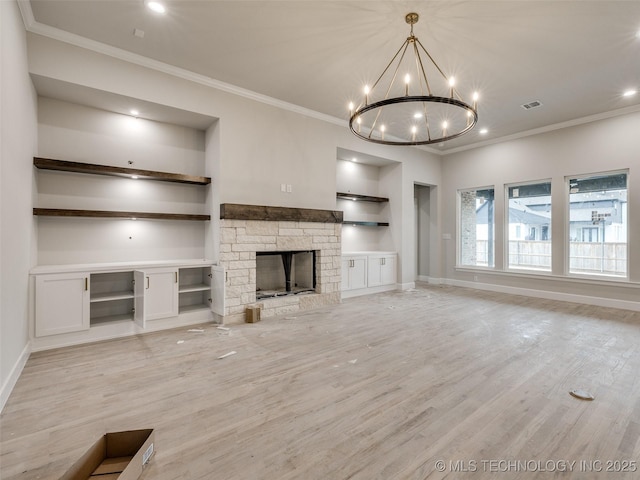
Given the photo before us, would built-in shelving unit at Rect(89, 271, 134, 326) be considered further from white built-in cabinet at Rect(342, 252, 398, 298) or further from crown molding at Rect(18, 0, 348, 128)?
white built-in cabinet at Rect(342, 252, 398, 298)

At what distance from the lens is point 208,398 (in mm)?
2379

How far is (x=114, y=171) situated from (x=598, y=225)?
7836 mm

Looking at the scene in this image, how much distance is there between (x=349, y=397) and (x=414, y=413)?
481mm

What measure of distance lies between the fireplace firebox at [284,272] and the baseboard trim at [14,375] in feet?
9.18

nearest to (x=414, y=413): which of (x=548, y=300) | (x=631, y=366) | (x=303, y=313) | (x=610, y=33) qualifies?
(x=631, y=366)

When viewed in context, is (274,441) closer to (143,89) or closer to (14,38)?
(14,38)

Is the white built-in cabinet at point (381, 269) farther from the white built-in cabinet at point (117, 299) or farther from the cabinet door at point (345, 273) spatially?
the white built-in cabinet at point (117, 299)

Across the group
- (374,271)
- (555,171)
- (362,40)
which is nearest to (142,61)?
(362,40)

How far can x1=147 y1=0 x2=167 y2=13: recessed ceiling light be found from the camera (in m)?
2.95

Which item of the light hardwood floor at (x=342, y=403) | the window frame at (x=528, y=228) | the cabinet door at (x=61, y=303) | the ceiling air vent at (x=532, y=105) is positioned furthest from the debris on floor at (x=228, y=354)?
the window frame at (x=528, y=228)

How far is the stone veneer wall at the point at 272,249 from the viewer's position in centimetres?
444

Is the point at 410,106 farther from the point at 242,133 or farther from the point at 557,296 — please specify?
the point at 557,296

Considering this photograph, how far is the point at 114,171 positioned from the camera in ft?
12.8

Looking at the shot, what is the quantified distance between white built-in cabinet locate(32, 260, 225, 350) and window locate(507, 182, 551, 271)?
6.13 meters
